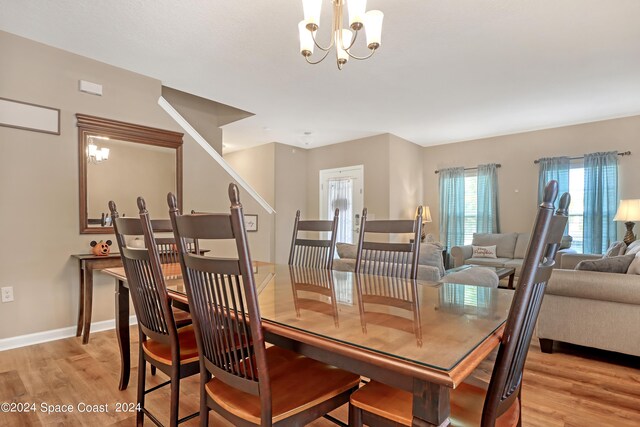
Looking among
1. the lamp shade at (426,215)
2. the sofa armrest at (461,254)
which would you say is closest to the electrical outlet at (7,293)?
the sofa armrest at (461,254)

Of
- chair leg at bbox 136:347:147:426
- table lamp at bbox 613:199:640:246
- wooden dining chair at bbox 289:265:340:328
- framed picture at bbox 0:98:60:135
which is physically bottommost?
chair leg at bbox 136:347:147:426

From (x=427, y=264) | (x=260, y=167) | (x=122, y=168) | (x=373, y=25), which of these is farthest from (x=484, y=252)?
(x=122, y=168)

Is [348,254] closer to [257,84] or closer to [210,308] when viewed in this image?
[257,84]

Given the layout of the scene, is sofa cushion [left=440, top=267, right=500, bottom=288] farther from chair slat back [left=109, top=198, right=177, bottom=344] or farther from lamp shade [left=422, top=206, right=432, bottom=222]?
lamp shade [left=422, top=206, right=432, bottom=222]

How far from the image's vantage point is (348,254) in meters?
3.49

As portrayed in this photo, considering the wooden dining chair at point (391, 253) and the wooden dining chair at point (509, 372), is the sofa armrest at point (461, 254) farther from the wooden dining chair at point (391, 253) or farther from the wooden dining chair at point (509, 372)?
the wooden dining chair at point (509, 372)

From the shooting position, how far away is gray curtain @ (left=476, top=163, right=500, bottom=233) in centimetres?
606

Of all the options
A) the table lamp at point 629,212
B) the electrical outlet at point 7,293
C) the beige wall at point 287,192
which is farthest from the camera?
the beige wall at point 287,192

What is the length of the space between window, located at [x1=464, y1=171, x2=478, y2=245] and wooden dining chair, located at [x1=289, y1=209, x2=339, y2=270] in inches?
183

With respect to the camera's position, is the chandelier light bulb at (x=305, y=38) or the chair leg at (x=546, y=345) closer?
the chandelier light bulb at (x=305, y=38)

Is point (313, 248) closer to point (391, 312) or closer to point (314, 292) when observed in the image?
point (314, 292)

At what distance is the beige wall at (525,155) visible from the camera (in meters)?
4.98

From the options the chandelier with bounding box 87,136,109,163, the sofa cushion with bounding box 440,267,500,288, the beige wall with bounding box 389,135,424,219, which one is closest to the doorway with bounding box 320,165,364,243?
the beige wall with bounding box 389,135,424,219

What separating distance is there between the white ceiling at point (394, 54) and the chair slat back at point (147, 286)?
1.76m
